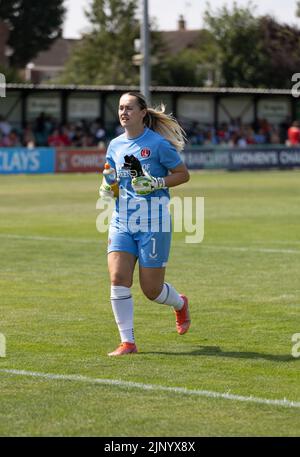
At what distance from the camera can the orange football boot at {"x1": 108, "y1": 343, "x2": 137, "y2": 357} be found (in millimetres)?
9547

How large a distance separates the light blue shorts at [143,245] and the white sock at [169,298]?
0.37 metres

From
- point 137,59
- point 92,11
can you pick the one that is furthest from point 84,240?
point 92,11

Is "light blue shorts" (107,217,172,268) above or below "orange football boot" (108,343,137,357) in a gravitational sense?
above

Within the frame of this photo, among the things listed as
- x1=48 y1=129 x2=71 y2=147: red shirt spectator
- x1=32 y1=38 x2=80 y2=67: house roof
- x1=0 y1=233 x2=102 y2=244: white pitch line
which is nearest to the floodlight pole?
x1=48 y1=129 x2=71 y2=147: red shirt spectator

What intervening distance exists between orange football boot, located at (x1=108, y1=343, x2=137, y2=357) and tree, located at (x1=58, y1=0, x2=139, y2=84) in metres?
78.2

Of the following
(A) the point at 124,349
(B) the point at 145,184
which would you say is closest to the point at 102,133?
(B) the point at 145,184

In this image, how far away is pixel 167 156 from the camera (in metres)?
9.82

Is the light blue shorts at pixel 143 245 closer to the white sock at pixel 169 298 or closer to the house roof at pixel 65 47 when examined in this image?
the white sock at pixel 169 298

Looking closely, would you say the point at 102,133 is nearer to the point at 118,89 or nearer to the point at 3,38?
the point at 118,89

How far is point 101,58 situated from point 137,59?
46.5 m

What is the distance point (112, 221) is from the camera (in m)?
9.96

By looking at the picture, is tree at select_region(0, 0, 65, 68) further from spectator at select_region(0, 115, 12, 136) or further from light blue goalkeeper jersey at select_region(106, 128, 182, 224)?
light blue goalkeeper jersey at select_region(106, 128, 182, 224)

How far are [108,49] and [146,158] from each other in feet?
271
